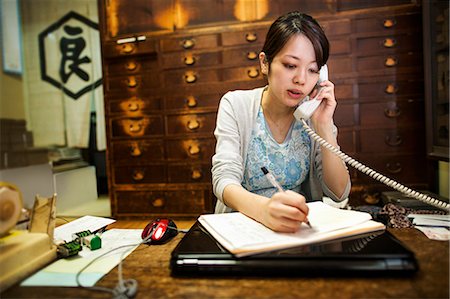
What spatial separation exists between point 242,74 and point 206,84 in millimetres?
233

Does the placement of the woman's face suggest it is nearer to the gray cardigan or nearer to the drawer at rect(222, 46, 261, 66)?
the gray cardigan

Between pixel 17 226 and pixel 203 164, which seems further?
pixel 203 164

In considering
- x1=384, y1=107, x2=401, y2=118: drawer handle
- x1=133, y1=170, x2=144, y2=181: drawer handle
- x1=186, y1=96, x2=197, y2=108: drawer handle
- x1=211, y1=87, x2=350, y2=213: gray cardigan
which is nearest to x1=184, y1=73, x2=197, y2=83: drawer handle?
x1=186, y1=96, x2=197, y2=108: drawer handle

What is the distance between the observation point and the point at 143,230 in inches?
24.8

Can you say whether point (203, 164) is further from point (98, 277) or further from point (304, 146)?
point (98, 277)

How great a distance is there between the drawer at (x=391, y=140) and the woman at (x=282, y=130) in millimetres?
1099

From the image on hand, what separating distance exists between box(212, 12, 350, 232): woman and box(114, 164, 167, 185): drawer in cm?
125

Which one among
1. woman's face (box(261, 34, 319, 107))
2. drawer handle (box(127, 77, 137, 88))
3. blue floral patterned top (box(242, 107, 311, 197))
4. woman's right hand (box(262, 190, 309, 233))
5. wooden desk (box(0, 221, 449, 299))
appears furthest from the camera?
drawer handle (box(127, 77, 137, 88))

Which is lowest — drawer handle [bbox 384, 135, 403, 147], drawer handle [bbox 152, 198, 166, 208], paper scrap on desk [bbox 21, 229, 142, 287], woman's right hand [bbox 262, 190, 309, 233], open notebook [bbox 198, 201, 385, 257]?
drawer handle [bbox 152, 198, 166, 208]

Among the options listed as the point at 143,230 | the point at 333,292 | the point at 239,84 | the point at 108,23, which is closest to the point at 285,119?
the point at 143,230

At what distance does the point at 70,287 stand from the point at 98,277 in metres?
0.04

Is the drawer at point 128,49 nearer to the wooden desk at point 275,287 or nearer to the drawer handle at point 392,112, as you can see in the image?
the drawer handle at point 392,112

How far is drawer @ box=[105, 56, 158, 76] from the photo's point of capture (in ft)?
6.88

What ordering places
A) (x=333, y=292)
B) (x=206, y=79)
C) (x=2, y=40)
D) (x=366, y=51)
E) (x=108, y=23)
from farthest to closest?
(x=108, y=23)
(x=206, y=79)
(x=366, y=51)
(x=2, y=40)
(x=333, y=292)
